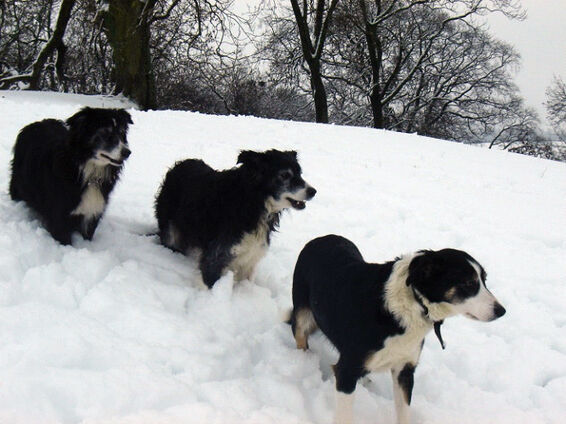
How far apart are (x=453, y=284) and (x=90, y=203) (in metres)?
3.45

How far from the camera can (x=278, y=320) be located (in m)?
4.34

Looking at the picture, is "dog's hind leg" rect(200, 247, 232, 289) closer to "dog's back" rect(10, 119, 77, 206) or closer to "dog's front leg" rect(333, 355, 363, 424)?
"dog's back" rect(10, 119, 77, 206)

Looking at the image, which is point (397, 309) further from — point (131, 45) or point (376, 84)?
point (376, 84)

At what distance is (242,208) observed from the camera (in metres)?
4.63

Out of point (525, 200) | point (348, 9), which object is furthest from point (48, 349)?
point (348, 9)

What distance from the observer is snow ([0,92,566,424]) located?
9.80 ft

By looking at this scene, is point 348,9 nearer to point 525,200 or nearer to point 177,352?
point 525,200

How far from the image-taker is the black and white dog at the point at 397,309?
2.95 m

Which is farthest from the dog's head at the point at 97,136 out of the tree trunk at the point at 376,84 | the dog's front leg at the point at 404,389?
the tree trunk at the point at 376,84

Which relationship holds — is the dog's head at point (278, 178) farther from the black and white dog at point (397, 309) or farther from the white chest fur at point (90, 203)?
the white chest fur at point (90, 203)

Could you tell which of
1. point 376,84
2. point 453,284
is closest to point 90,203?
point 453,284

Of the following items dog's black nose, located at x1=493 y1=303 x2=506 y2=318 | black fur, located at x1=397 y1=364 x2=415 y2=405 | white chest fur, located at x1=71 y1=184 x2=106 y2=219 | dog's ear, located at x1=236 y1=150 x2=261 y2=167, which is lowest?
black fur, located at x1=397 y1=364 x2=415 y2=405

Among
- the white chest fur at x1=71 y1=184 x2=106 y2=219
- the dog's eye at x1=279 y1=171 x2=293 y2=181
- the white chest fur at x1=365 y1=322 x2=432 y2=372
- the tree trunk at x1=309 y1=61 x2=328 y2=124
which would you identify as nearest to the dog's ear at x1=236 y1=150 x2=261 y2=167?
the dog's eye at x1=279 y1=171 x2=293 y2=181

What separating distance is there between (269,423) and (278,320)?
4.55 ft
